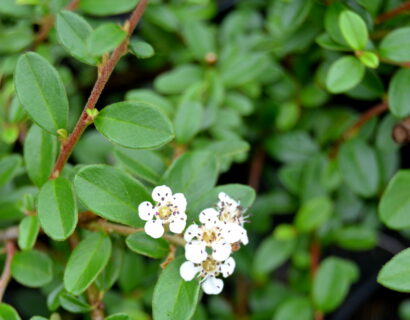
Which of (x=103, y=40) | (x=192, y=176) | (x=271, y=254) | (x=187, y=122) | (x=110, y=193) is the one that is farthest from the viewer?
(x=271, y=254)

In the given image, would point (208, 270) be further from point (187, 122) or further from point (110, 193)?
point (187, 122)

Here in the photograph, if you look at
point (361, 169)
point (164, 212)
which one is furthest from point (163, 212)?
point (361, 169)

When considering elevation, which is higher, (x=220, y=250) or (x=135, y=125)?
(x=135, y=125)

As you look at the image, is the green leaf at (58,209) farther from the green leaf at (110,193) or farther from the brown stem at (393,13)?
the brown stem at (393,13)

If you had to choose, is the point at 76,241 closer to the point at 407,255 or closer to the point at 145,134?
the point at 145,134

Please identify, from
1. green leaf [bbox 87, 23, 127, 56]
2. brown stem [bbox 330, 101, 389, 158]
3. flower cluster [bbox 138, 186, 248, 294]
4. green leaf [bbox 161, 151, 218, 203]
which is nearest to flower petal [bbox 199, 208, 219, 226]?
flower cluster [bbox 138, 186, 248, 294]

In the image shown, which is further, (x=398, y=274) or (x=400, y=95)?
(x=400, y=95)

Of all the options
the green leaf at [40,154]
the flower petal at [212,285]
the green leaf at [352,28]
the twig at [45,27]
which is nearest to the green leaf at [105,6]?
the twig at [45,27]
